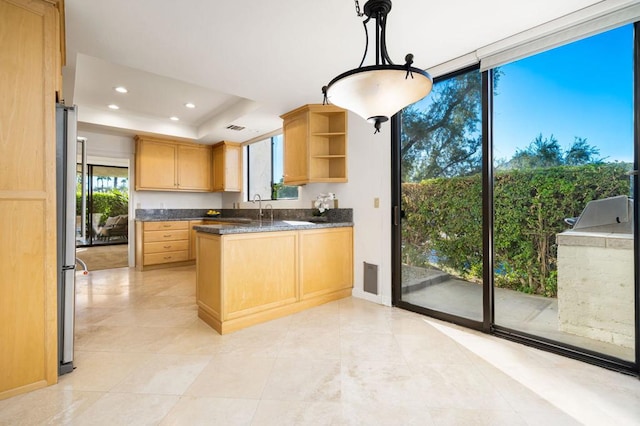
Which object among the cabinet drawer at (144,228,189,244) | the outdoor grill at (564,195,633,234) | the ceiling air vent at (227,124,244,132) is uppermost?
the ceiling air vent at (227,124,244,132)

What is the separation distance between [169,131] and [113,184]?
16.5 ft

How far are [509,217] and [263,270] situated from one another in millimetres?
2142

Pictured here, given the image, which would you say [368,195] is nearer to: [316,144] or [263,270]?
[316,144]

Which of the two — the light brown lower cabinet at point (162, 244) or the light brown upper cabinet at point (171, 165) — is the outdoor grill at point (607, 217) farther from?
the light brown upper cabinet at point (171, 165)

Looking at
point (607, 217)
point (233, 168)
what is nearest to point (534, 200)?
point (607, 217)

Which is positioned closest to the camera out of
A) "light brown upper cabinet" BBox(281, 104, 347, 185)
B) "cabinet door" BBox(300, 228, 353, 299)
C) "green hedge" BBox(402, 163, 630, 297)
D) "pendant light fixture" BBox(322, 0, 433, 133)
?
"pendant light fixture" BBox(322, 0, 433, 133)

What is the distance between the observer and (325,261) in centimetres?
329

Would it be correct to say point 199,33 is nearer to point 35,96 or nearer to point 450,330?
point 35,96

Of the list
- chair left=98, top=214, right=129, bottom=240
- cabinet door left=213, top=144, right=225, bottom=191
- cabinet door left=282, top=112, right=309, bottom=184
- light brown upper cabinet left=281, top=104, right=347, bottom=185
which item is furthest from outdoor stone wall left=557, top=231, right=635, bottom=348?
chair left=98, top=214, right=129, bottom=240

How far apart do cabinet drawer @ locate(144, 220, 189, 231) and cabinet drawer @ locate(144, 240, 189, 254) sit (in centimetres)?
25

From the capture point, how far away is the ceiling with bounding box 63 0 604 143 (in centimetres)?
195

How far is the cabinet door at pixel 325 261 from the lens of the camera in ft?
10.2

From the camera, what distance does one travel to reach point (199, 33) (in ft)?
7.30

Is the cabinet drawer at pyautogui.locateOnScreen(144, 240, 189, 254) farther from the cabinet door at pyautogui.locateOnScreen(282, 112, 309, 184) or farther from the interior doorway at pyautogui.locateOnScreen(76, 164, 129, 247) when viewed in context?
the interior doorway at pyautogui.locateOnScreen(76, 164, 129, 247)
